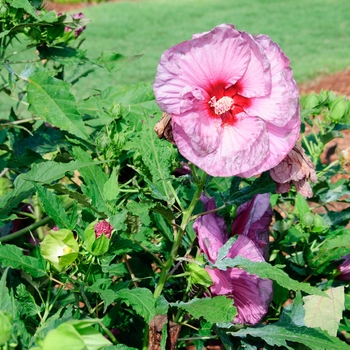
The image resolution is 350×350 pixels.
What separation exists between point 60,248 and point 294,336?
0.38m

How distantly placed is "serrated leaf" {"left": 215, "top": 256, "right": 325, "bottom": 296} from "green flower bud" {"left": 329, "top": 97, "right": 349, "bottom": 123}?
59 cm

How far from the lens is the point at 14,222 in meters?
1.44

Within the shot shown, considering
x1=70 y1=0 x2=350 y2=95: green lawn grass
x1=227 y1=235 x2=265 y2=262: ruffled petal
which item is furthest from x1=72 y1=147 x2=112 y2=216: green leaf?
x1=70 y1=0 x2=350 y2=95: green lawn grass

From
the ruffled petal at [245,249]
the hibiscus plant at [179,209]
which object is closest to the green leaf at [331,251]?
the hibiscus plant at [179,209]

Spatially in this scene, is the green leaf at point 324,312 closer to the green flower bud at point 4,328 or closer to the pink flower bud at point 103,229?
the pink flower bud at point 103,229

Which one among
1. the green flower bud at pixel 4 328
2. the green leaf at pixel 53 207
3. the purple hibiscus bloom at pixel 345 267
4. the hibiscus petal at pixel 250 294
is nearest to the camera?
the green flower bud at pixel 4 328

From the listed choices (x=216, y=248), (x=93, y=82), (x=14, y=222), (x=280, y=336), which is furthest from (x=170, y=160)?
(x=93, y=82)

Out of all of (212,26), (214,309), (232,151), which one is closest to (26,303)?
(214,309)

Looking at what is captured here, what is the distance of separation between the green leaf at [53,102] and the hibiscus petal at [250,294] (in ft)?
1.31

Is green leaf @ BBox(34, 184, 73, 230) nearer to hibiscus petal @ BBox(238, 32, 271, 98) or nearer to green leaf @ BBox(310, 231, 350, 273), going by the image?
hibiscus petal @ BBox(238, 32, 271, 98)

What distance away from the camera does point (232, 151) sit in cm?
85

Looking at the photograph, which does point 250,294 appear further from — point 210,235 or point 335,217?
→ point 335,217

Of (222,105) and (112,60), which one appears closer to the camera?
(222,105)

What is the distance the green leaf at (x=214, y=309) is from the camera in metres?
0.87
